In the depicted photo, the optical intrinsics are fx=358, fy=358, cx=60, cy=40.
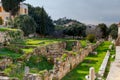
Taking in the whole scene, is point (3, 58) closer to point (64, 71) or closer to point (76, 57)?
point (64, 71)

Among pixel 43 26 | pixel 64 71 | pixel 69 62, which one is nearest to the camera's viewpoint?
pixel 64 71

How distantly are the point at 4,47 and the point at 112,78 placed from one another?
11.1 metres

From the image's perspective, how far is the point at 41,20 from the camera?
65.3 m

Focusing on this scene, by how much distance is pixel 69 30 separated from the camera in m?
81.6

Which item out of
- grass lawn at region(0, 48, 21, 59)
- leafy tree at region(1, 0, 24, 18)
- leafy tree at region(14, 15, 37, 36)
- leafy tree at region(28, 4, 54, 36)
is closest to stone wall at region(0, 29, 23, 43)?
grass lawn at region(0, 48, 21, 59)

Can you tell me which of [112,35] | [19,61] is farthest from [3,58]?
[112,35]

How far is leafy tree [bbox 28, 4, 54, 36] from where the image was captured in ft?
213

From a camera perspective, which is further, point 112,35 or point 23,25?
point 112,35

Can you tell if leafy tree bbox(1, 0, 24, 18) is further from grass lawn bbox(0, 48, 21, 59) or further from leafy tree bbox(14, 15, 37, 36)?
grass lawn bbox(0, 48, 21, 59)

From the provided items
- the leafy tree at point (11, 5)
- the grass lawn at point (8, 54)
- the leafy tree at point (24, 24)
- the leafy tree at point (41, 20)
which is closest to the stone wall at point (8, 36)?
the grass lawn at point (8, 54)

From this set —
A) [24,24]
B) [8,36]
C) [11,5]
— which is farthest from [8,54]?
[11,5]

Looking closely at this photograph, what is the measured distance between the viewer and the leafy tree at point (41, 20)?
64812 millimetres

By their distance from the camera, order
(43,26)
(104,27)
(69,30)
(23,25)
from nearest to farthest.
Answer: (23,25), (43,26), (69,30), (104,27)

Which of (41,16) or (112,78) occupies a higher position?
(41,16)
